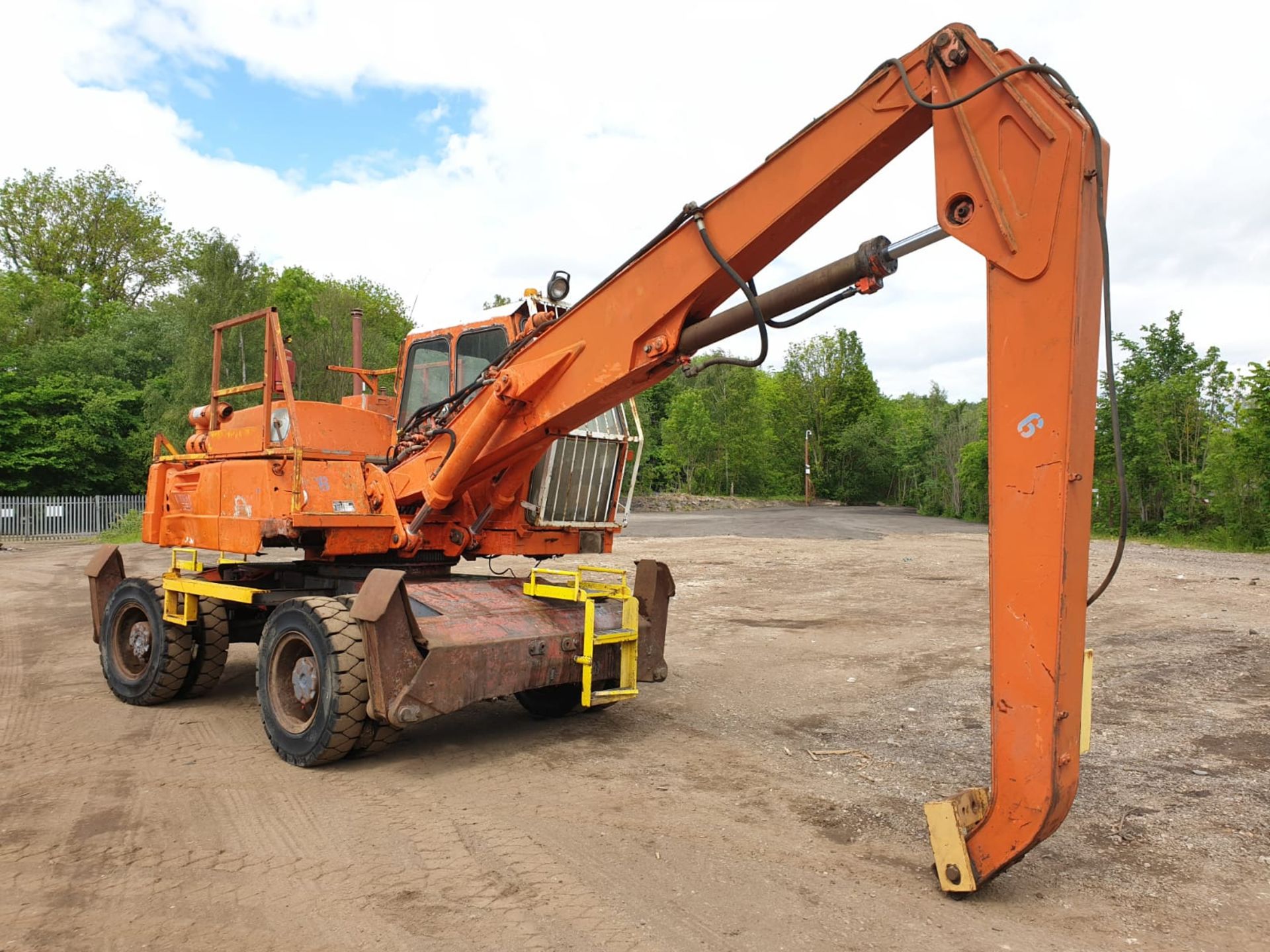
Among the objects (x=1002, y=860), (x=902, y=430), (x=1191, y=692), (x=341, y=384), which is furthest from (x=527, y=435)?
(x=902, y=430)

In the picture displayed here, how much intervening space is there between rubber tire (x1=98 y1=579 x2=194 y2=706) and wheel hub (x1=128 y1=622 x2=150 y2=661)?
0.34ft

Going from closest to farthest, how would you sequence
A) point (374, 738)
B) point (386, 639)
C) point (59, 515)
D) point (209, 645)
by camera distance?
1. point (386, 639)
2. point (374, 738)
3. point (209, 645)
4. point (59, 515)

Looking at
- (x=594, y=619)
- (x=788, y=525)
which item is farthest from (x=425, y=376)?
(x=788, y=525)

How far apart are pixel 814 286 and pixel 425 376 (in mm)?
4059

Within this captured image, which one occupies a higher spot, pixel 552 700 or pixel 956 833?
pixel 956 833

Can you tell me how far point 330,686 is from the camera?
5.75 m

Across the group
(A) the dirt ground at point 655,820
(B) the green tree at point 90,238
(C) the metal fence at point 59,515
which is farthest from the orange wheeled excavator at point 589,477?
(B) the green tree at point 90,238

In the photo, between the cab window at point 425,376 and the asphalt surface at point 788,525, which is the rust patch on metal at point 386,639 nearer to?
the cab window at point 425,376

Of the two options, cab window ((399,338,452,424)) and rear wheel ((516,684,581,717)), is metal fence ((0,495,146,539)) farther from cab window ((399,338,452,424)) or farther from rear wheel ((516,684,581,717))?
rear wheel ((516,684,581,717))

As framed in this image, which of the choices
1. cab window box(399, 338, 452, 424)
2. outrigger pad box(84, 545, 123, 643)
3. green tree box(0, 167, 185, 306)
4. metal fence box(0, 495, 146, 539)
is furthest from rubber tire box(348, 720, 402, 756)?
green tree box(0, 167, 185, 306)

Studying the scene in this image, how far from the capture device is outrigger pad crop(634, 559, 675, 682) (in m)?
7.01

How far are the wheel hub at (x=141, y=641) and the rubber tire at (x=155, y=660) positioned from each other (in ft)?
0.34

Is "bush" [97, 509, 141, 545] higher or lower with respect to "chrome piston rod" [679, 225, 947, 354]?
lower

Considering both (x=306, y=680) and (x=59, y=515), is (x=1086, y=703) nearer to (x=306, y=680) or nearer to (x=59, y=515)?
(x=306, y=680)
